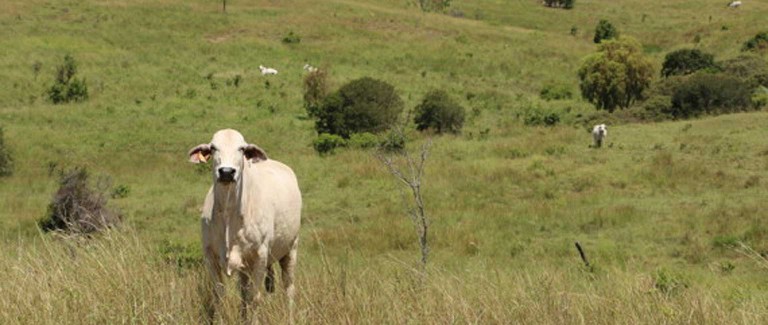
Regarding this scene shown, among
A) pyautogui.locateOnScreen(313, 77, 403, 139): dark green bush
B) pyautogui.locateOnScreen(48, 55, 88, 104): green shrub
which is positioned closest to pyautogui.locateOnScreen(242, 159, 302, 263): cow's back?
pyautogui.locateOnScreen(313, 77, 403, 139): dark green bush

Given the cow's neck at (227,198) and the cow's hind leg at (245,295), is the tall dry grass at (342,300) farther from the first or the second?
the cow's neck at (227,198)

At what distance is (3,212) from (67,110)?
18288mm

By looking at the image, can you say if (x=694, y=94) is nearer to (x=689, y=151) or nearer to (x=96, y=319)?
(x=689, y=151)

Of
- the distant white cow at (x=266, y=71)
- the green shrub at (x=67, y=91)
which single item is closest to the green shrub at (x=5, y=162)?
the green shrub at (x=67, y=91)

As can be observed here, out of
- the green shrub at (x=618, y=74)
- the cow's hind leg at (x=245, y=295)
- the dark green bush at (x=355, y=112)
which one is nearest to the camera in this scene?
the cow's hind leg at (x=245, y=295)

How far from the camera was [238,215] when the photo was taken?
6.05 m

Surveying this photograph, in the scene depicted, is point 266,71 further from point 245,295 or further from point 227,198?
point 227,198

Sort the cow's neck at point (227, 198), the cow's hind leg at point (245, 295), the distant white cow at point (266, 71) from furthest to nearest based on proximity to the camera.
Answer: the distant white cow at point (266, 71) → the cow's neck at point (227, 198) → the cow's hind leg at point (245, 295)

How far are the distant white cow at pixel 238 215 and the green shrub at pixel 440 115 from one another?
31920 millimetres

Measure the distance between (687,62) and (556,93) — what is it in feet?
24.1

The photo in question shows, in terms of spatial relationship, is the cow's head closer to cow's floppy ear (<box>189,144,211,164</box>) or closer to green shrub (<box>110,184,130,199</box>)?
cow's floppy ear (<box>189,144,211,164</box>)

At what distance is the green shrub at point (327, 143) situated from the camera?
34031mm

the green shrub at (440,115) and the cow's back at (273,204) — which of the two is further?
the green shrub at (440,115)

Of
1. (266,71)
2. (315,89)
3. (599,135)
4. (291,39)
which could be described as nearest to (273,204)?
(599,135)
